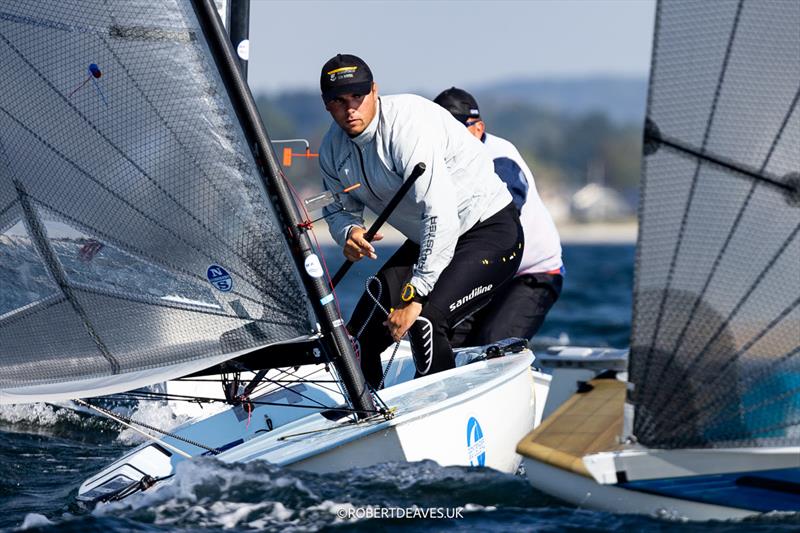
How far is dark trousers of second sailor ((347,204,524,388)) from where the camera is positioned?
441 cm

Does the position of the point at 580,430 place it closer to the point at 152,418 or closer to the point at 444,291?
the point at 444,291

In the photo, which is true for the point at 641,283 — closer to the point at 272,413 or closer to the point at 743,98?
the point at 743,98

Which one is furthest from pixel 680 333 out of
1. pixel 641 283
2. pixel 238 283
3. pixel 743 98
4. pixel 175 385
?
pixel 175 385

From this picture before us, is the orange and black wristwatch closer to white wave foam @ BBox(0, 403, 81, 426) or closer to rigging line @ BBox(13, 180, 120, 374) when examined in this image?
rigging line @ BBox(13, 180, 120, 374)

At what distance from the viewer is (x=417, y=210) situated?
4262 millimetres

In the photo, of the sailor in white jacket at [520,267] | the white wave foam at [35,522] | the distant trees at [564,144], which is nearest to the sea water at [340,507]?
the white wave foam at [35,522]

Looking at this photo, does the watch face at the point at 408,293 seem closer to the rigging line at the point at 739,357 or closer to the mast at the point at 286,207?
the mast at the point at 286,207

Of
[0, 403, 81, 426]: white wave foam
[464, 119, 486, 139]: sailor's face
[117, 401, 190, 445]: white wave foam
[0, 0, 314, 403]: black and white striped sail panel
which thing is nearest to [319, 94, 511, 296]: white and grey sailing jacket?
[0, 0, 314, 403]: black and white striped sail panel

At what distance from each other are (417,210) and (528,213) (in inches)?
52.8

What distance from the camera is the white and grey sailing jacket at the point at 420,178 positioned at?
4066mm

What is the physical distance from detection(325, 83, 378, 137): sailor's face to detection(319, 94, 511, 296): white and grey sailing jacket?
0.13ft

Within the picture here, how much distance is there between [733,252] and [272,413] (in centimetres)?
248

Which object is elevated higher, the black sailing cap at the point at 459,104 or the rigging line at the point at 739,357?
the black sailing cap at the point at 459,104

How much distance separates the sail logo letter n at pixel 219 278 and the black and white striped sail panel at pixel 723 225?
1511 millimetres
